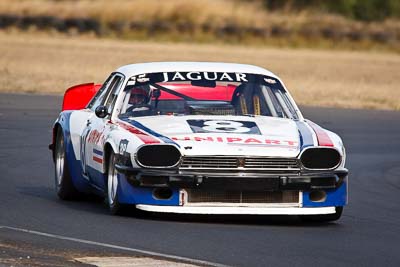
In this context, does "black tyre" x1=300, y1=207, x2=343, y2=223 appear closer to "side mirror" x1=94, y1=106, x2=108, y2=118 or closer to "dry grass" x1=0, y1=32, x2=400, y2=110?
"side mirror" x1=94, y1=106, x2=108, y2=118

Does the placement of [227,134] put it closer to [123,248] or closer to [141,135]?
[141,135]

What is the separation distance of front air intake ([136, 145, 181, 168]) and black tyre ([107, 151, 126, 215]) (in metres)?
0.39

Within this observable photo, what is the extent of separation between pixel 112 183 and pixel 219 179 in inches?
39.1

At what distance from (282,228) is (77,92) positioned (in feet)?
11.6

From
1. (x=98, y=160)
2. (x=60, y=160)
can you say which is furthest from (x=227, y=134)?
(x=60, y=160)

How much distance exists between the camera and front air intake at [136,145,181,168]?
10180mm

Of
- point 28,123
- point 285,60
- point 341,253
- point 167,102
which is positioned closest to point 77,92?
point 167,102

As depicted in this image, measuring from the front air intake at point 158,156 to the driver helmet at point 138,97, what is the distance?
3.96 feet

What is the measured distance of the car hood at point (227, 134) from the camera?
33.4ft

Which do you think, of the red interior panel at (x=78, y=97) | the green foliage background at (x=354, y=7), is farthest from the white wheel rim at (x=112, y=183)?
the green foliage background at (x=354, y=7)

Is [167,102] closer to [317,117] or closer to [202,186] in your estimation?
[202,186]

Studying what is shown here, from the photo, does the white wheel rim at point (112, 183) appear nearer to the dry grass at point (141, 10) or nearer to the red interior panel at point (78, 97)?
the red interior panel at point (78, 97)

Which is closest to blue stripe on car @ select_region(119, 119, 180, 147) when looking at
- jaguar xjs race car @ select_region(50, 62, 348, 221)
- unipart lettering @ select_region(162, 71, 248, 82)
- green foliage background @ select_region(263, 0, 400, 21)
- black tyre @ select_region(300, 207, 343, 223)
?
jaguar xjs race car @ select_region(50, 62, 348, 221)

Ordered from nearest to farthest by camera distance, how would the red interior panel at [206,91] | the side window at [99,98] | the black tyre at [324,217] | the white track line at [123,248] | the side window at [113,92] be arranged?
the white track line at [123,248] → the black tyre at [324,217] → the side window at [113,92] → the red interior panel at [206,91] → the side window at [99,98]
